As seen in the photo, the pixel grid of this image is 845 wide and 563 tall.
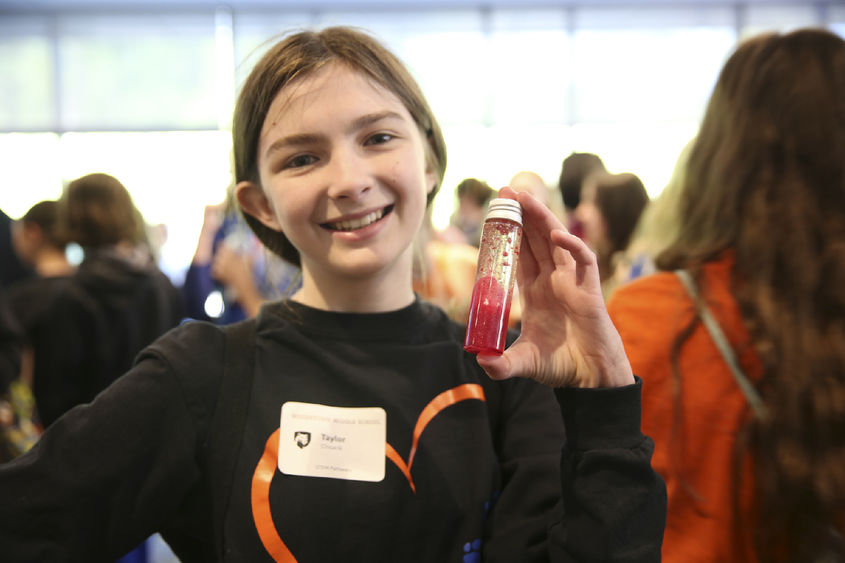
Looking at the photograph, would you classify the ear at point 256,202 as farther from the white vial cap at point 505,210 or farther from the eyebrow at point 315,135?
the white vial cap at point 505,210

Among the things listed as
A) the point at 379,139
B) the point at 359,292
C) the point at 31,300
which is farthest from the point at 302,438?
the point at 31,300

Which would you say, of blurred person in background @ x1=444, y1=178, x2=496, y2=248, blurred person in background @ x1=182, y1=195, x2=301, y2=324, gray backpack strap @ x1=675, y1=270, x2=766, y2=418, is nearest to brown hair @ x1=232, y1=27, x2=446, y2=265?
gray backpack strap @ x1=675, y1=270, x2=766, y2=418

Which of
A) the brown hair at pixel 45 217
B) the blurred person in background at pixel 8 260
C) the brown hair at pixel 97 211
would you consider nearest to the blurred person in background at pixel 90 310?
the brown hair at pixel 97 211

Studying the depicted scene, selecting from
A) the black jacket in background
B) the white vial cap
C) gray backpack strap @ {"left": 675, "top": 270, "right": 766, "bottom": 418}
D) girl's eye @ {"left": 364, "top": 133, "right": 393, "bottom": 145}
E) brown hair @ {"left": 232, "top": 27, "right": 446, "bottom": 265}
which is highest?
brown hair @ {"left": 232, "top": 27, "right": 446, "bottom": 265}

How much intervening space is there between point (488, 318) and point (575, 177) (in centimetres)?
252

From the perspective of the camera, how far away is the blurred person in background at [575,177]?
3146mm

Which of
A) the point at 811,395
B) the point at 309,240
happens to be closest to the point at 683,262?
the point at 811,395

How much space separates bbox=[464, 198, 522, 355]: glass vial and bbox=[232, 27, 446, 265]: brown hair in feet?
1.13

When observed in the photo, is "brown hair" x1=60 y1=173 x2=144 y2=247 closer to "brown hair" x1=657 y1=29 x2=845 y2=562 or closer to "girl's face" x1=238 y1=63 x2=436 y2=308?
"girl's face" x1=238 y1=63 x2=436 y2=308

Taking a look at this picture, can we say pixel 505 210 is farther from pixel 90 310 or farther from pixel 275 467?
pixel 90 310

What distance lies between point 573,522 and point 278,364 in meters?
0.47

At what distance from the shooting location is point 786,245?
1105mm

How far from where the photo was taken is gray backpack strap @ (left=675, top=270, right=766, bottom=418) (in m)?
1.07

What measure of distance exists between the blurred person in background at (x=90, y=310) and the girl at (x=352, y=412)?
1.78 m
